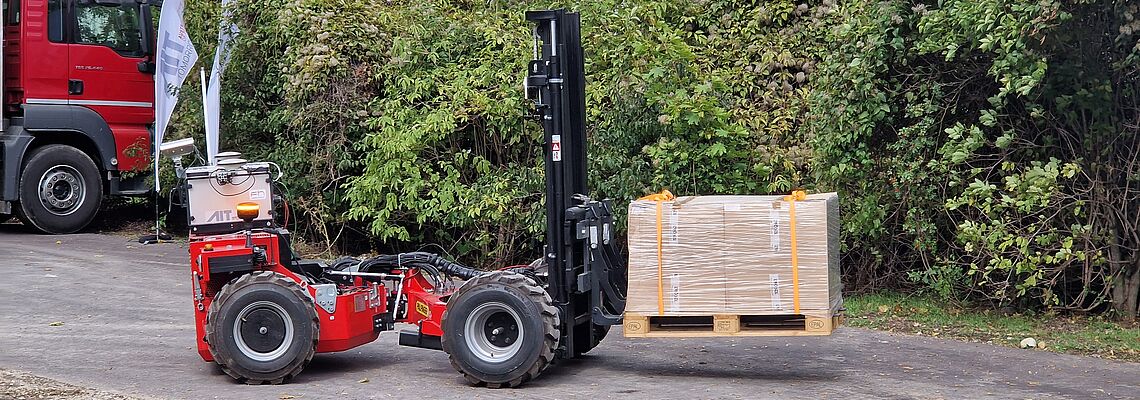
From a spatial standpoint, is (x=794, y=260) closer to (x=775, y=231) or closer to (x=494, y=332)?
(x=775, y=231)

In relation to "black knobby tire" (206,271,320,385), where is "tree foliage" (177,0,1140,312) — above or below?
above

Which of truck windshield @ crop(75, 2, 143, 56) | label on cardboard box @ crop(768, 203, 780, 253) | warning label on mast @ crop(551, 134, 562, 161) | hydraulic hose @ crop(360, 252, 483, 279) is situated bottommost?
hydraulic hose @ crop(360, 252, 483, 279)

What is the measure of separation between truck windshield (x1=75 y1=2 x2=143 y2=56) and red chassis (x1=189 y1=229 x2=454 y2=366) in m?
10.5

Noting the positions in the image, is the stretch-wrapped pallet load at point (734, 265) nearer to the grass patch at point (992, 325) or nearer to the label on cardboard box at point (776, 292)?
the label on cardboard box at point (776, 292)

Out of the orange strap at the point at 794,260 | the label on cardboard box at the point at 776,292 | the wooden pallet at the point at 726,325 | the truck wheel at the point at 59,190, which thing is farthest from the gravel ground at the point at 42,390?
the truck wheel at the point at 59,190

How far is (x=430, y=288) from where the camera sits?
9.59 meters

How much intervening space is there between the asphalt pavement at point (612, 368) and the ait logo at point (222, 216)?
3.87ft

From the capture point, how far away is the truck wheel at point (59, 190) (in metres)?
18.2

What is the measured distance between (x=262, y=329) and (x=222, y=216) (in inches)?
36.9

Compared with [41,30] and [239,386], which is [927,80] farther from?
[41,30]

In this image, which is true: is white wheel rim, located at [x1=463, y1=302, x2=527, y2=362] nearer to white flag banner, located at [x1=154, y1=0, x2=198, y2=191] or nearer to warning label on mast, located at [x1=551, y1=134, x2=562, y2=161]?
warning label on mast, located at [x1=551, y1=134, x2=562, y2=161]

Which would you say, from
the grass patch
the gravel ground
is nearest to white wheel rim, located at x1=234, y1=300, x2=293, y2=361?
the gravel ground

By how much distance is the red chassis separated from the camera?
910 centimetres

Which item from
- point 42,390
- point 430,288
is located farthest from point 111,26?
point 430,288
